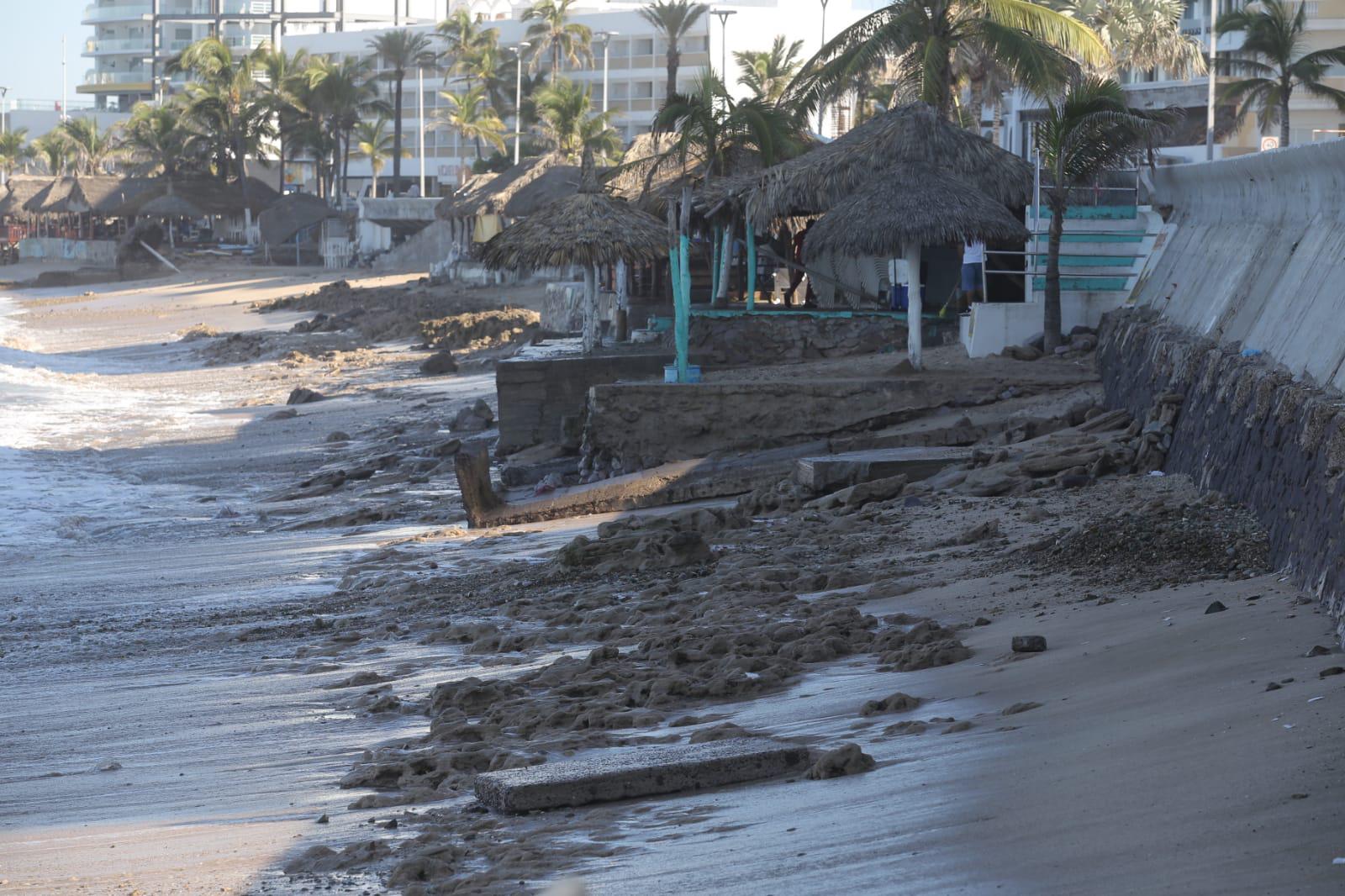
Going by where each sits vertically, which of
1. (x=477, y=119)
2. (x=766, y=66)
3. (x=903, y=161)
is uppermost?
(x=766, y=66)

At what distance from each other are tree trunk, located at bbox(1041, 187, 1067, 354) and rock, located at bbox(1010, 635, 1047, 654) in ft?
35.1

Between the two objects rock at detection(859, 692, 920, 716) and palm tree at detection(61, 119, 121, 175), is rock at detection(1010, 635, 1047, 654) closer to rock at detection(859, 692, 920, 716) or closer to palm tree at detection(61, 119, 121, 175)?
rock at detection(859, 692, 920, 716)

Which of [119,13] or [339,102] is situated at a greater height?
[119,13]

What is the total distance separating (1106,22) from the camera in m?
52.0

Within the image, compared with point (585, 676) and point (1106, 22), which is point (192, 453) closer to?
point (585, 676)

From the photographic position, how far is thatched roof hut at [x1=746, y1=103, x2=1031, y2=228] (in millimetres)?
18391

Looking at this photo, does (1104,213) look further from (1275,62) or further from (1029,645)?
(1275,62)

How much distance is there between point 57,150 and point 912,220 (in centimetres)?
8076

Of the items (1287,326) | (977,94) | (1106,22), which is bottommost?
(1287,326)

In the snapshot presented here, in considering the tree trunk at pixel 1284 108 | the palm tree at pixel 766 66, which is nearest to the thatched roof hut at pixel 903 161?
the tree trunk at pixel 1284 108

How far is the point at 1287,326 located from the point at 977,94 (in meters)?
23.3

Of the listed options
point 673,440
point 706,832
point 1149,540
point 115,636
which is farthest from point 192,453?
point 706,832

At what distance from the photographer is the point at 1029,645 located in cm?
620

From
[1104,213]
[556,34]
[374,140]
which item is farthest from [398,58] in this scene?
[1104,213]
